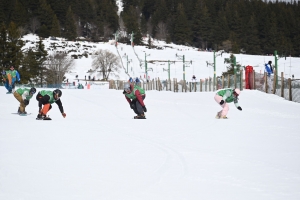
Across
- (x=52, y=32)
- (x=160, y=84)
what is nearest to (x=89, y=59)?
(x=52, y=32)

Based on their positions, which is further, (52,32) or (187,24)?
(187,24)

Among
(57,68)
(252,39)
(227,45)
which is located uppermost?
(252,39)

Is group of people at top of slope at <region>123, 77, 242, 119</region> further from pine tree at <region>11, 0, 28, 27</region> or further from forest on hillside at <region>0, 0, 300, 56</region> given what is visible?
pine tree at <region>11, 0, 28, 27</region>

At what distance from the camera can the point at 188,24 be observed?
16412 centimetres

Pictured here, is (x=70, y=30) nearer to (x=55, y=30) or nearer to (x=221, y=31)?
(x=55, y=30)

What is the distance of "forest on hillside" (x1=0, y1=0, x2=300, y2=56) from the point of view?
138375mm

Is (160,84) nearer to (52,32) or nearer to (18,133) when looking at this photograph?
(18,133)

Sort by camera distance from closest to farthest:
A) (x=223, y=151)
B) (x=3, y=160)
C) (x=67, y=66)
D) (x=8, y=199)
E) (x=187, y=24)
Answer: (x=8, y=199)
(x=3, y=160)
(x=223, y=151)
(x=67, y=66)
(x=187, y=24)

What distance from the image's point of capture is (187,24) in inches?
6324

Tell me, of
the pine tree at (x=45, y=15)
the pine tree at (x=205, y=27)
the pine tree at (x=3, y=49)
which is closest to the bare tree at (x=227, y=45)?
the pine tree at (x=205, y=27)

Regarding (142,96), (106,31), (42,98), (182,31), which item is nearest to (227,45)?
(182,31)

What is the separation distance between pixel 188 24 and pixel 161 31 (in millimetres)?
11514

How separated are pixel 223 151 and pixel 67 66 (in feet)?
232

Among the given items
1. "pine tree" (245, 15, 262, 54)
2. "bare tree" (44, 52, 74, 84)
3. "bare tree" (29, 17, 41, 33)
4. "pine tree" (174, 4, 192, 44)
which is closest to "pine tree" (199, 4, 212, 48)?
"pine tree" (174, 4, 192, 44)
